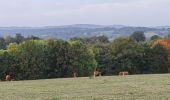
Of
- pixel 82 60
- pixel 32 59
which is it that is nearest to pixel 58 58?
pixel 32 59

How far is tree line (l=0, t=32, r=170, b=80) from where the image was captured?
8719cm

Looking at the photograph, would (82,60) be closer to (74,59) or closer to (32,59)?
(74,59)

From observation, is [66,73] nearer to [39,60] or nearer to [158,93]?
[39,60]

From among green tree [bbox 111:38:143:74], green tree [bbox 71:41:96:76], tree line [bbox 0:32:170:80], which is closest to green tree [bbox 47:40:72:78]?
tree line [bbox 0:32:170:80]

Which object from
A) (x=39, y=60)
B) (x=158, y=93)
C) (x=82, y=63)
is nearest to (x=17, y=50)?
(x=39, y=60)

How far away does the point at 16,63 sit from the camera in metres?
87.2

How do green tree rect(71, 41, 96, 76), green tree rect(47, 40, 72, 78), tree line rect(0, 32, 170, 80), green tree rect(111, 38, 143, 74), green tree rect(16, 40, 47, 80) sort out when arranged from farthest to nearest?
green tree rect(111, 38, 143, 74)
green tree rect(71, 41, 96, 76)
green tree rect(47, 40, 72, 78)
tree line rect(0, 32, 170, 80)
green tree rect(16, 40, 47, 80)

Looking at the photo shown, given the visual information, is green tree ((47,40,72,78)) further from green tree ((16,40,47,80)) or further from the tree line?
green tree ((16,40,47,80))

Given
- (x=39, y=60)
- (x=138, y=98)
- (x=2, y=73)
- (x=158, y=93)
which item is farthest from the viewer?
(x=39, y=60)

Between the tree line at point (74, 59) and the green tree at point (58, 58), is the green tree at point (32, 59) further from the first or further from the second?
the green tree at point (58, 58)

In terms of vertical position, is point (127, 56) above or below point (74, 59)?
below

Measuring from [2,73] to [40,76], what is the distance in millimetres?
6676

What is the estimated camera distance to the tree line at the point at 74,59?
8719cm

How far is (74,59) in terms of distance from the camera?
305ft
